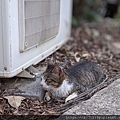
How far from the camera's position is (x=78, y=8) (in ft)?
25.2

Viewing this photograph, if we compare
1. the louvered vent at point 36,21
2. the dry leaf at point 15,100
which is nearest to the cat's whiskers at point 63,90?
the dry leaf at point 15,100

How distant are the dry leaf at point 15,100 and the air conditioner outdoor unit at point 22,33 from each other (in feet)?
0.69

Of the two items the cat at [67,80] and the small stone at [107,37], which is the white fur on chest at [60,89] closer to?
the cat at [67,80]

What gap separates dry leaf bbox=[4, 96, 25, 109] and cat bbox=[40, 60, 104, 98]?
0.22m

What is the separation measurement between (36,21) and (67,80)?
0.63 metres

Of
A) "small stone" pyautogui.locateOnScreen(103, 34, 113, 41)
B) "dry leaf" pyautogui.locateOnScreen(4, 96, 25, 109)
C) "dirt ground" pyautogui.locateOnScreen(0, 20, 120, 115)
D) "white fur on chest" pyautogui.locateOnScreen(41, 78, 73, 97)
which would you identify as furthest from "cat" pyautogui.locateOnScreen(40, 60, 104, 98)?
"small stone" pyautogui.locateOnScreen(103, 34, 113, 41)

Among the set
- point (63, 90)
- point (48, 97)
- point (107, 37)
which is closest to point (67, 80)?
point (63, 90)

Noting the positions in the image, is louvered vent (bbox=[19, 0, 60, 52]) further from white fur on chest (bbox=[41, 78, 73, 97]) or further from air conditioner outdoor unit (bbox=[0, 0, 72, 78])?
white fur on chest (bbox=[41, 78, 73, 97])

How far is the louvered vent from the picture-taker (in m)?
2.37

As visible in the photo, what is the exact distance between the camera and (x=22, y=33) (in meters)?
2.36

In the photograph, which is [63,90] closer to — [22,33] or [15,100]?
[15,100]

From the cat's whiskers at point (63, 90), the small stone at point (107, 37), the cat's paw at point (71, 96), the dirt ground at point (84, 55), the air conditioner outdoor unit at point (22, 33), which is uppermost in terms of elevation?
the air conditioner outdoor unit at point (22, 33)

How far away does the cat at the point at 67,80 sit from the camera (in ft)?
7.82

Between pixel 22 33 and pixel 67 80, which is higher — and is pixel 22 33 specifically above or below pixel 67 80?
above
